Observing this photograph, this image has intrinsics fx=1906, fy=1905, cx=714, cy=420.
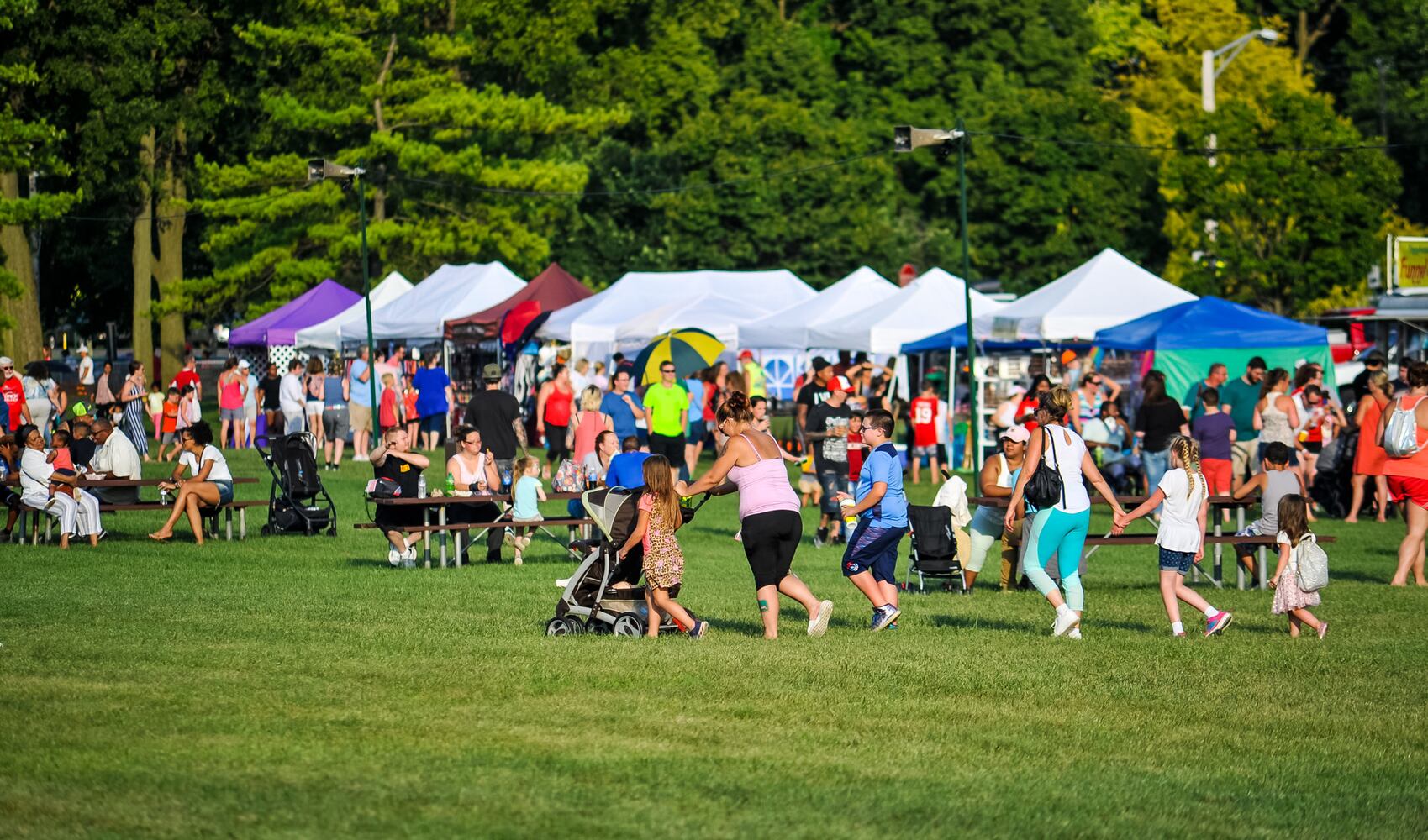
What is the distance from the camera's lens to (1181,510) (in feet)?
39.9

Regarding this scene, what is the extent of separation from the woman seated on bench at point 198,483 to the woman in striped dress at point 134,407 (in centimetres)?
1027

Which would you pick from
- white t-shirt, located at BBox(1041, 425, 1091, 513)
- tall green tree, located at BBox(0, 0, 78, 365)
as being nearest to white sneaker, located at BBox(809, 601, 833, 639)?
white t-shirt, located at BBox(1041, 425, 1091, 513)

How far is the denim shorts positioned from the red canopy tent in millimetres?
23549

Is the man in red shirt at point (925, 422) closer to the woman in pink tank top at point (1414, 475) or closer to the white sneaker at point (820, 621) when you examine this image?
the woman in pink tank top at point (1414, 475)

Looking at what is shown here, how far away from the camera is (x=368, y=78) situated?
44750mm

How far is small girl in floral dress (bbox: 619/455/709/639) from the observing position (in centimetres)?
1161

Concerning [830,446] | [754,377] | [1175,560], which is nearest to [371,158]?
[754,377]

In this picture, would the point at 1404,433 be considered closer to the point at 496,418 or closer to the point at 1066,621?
the point at 1066,621

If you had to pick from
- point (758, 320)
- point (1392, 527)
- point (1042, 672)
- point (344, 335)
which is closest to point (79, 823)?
point (1042, 672)

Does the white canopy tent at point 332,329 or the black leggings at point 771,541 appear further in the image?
the white canopy tent at point 332,329

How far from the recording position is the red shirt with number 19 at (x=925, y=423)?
→ 25641mm

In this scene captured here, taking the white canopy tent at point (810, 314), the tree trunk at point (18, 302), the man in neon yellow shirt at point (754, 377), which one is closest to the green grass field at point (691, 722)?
the man in neon yellow shirt at point (754, 377)

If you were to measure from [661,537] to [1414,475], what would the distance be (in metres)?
6.87

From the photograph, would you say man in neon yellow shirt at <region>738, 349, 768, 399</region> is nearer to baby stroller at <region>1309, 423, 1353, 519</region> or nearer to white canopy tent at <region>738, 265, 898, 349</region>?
white canopy tent at <region>738, 265, 898, 349</region>
